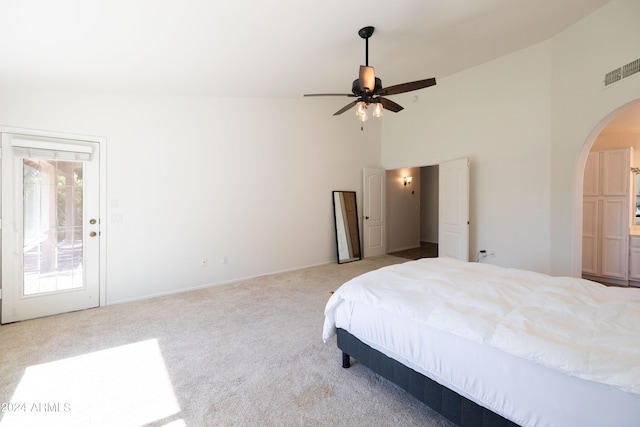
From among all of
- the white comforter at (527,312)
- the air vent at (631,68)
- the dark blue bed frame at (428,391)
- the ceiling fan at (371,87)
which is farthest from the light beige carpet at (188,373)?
the air vent at (631,68)

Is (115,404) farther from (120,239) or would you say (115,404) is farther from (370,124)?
(370,124)

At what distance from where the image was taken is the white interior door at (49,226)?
300 cm

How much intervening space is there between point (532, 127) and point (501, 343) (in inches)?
165

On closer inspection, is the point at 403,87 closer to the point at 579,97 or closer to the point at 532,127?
the point at 579,97

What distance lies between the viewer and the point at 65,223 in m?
3.29

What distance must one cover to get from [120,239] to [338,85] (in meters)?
3.81

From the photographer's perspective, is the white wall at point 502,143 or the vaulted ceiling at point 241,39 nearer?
the vaulted ceiling at point 241,39

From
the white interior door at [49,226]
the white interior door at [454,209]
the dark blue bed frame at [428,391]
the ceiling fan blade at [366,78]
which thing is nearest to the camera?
the dark blue bed frame at [428,391]

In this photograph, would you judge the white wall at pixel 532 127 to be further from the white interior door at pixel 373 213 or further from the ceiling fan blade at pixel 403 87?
the ceiling fan blade at pixel 403 87

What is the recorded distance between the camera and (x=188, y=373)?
2.14 metres

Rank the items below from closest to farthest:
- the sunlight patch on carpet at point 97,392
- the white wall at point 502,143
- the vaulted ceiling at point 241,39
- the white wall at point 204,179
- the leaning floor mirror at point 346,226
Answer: the sunlight patch on carpet at point 97,392
the vaulted ceiling at point 241,39
the white wall at point 204,179
the white wall at point 502,143
the leaning floor mirror at point 346,226

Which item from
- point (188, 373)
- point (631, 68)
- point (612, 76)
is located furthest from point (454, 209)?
point (188, 373)

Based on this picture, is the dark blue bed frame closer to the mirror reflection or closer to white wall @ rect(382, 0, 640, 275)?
white wall @ rect(382, 0, 640, 275)

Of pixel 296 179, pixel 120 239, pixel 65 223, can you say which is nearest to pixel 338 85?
pixel 296 179
